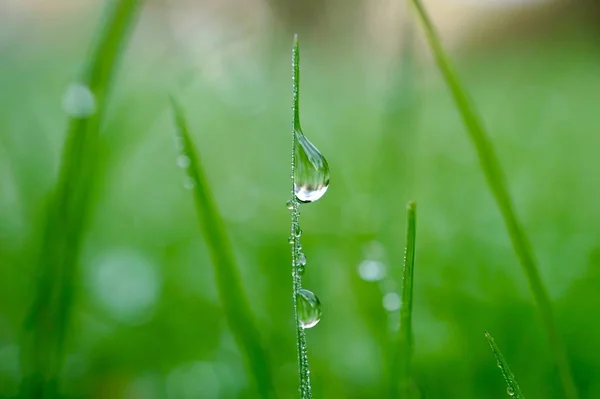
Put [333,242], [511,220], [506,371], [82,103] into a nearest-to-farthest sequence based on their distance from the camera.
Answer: [506,371]
[511,220]
[82,103]
[333,242]

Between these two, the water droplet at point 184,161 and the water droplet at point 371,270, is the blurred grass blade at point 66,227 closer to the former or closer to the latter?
the water droplet at point 184,161

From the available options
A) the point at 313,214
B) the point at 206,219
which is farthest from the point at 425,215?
the point at 206,219

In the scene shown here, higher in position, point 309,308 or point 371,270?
point 371,270

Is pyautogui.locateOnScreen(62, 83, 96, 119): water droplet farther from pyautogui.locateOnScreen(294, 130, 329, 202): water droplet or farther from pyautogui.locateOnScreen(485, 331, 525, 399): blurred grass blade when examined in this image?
pyautogui.locateOnScreen(485, 331, 525, 399): blurred grass blade

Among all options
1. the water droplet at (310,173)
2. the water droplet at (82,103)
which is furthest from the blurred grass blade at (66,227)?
the water droplet at (310,173)

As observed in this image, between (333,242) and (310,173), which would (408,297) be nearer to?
(310,173)

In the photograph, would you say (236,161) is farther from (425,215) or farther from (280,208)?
(425,215)

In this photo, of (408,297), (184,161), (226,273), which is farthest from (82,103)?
(408,297)
